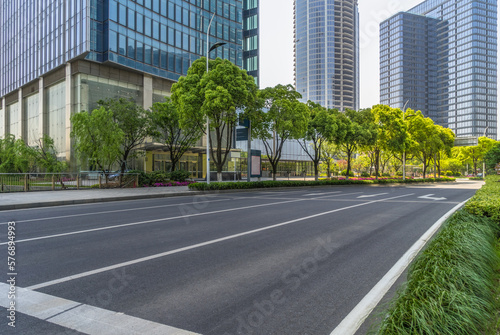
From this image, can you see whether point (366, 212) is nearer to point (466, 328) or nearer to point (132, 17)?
point (466, 328)

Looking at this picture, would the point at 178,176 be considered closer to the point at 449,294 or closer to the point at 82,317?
the point at 82,317

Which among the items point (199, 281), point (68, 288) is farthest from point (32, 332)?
point (199, 281)

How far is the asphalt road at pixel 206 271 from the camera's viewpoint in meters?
3.06

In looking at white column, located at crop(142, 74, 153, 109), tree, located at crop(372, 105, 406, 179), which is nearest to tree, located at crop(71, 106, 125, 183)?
white column, located at crop(142, 74, 153, 109)

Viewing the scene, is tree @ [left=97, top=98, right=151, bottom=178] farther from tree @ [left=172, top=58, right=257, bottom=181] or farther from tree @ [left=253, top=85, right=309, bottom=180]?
tree @ [left=253, top=85, right=309, bottom=180]

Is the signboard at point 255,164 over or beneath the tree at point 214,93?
beneath

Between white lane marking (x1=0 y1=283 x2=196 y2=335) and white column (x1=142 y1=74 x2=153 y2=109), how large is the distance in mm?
37158

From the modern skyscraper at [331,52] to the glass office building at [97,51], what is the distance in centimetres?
9856

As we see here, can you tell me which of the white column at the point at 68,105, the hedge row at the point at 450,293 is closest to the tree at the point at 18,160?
→ the white column at the point at 68,105

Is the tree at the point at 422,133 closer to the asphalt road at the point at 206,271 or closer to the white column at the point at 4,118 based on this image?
the asphalt road at the point at 206,271

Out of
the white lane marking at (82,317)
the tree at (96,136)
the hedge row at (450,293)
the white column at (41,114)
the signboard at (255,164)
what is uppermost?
the white column at (41,114)

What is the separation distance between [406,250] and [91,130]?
22.5 meters

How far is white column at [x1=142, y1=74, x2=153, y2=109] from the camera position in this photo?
38.1 m

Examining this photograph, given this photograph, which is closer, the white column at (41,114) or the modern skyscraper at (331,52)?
the white column at (41,114)
